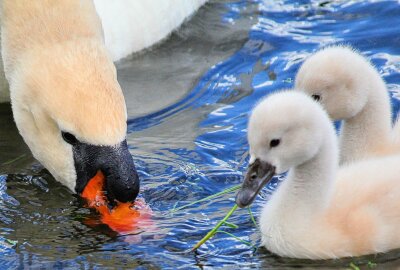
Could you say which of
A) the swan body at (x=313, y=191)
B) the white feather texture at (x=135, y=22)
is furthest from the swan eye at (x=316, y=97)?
the white feather texture at (x=135, y=22)

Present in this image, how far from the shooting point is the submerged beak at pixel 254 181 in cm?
664

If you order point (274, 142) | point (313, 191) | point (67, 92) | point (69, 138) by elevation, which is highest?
point (67, 92)

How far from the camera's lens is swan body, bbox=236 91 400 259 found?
6.65m

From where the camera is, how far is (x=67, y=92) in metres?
7.04

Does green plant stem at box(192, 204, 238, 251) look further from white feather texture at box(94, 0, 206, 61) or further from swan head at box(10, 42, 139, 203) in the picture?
white feather texture at box(94, 0, 206, 61)

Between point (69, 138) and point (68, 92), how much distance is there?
284 millimetres

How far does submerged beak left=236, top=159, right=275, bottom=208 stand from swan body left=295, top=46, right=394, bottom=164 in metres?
0.89

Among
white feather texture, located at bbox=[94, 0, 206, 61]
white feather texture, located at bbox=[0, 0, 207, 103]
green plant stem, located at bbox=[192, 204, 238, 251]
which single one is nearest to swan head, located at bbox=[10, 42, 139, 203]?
green plant stem, located at bbox=[192, 204, 238, 251]

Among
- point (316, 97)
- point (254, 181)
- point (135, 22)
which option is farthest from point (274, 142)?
point (135, 22)

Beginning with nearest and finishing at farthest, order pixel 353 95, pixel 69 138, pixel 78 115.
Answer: pixel 78 115
pixel 69 138
pixel 353 95

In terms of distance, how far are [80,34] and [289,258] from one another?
1.77m

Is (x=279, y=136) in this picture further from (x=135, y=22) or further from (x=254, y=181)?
(x=135, y=22)

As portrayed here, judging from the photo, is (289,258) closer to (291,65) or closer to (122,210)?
(122,210)

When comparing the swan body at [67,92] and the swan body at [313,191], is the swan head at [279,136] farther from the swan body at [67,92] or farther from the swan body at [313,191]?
the swan body at [67,92]
